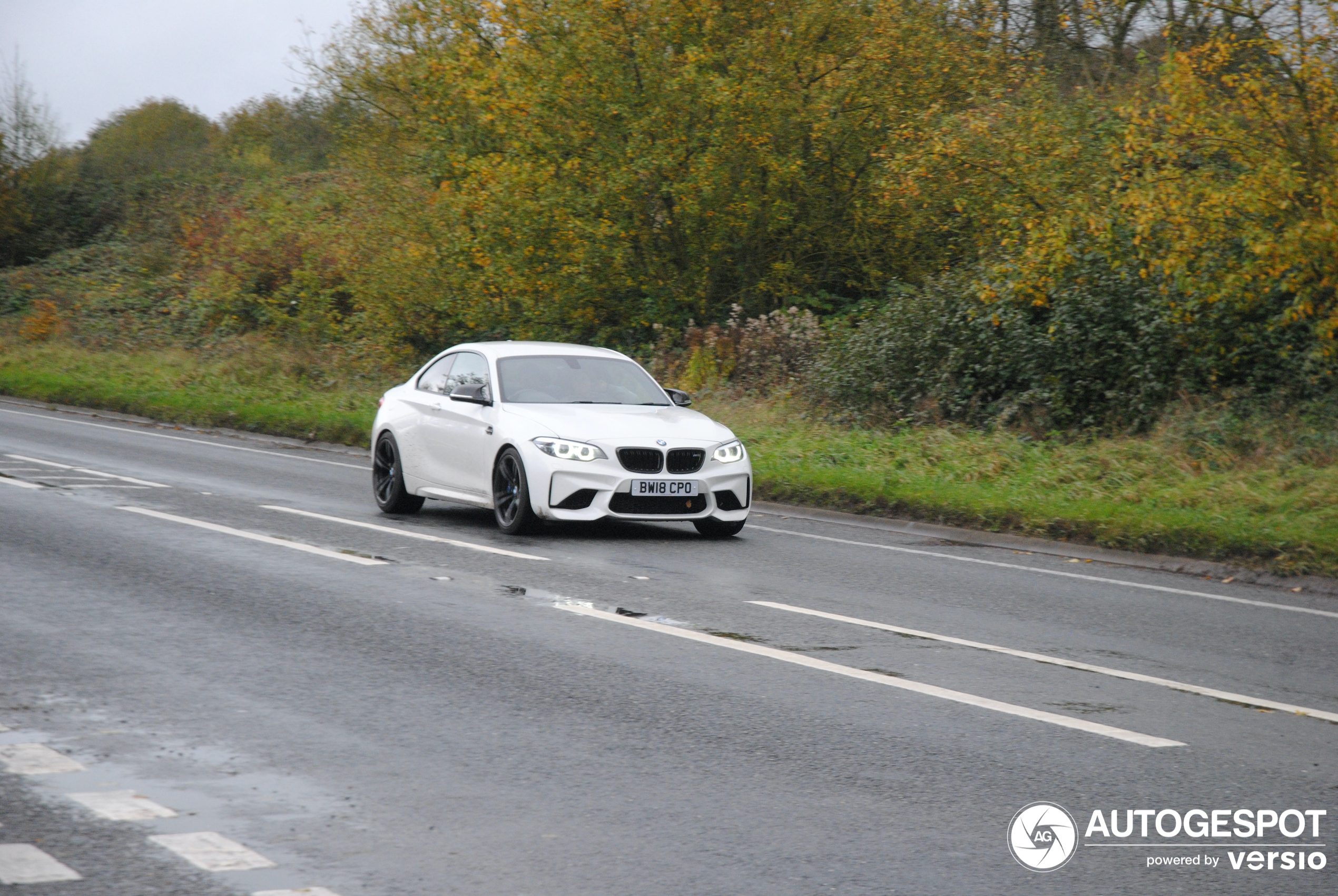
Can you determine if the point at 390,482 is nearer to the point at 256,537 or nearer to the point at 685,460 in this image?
the point at 256,537

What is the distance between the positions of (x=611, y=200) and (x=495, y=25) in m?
6.28

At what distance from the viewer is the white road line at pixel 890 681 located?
5934mm

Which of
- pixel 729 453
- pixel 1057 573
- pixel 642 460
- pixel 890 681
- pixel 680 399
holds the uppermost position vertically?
pixel 680 399

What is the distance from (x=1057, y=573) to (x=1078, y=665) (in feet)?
11.8

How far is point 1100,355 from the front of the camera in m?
18.2

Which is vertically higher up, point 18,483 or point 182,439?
point 182,439

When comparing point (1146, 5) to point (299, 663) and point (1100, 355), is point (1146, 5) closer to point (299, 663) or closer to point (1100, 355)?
point (1100, 355)

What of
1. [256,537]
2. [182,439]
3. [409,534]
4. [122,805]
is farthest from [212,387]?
[122,805]

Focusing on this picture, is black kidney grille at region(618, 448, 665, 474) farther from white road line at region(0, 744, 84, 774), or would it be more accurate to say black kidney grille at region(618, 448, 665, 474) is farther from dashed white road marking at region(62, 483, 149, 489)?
white road line at region(0, 744, 84, 774)

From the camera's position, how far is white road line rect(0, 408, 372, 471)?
18.7 metres

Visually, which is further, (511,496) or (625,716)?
(511,496)

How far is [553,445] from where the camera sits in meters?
11.6

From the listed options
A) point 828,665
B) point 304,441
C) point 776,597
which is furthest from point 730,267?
point 828,665

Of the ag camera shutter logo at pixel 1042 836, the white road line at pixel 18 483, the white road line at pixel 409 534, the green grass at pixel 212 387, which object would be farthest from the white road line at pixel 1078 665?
the green grass at pixel 212 387
